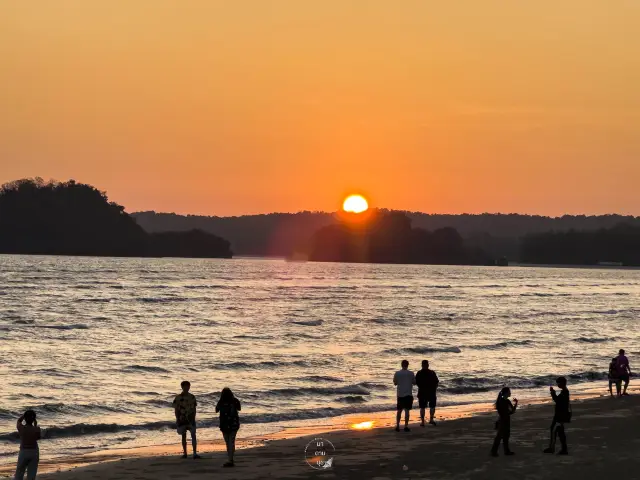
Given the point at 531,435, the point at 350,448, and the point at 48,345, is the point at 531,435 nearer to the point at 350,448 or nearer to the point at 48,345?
the point at 350,448

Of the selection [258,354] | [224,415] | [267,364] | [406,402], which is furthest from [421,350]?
[224,415]

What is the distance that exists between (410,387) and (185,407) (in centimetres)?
667

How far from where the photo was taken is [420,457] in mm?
21625

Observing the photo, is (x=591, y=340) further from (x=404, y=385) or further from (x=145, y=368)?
(x=404, y=385)

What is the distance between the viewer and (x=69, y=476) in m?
20.2

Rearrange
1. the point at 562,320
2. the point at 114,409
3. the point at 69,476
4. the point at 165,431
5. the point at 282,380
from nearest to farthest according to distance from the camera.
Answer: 1. the point at 69,476
2. the point at 165,431
3. the point at 114,409
4. the point at 282,380
5. the point at 562,320

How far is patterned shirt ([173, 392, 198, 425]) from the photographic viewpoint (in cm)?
2156

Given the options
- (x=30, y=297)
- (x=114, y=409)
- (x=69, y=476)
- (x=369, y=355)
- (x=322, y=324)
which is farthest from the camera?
(x=30, y=297)

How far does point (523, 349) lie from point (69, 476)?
43.5m

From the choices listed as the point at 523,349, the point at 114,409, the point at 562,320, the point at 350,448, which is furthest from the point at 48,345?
the point at 562,320

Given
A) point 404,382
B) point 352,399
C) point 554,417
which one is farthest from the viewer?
point 352,399

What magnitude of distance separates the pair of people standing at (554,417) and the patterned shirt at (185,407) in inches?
271

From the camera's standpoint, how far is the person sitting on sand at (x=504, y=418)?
20672 mm

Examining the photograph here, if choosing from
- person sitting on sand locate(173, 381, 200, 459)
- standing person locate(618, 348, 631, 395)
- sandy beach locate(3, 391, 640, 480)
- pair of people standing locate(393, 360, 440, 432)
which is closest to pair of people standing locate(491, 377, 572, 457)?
sandy beach locate(3, 391, 640, 480)
